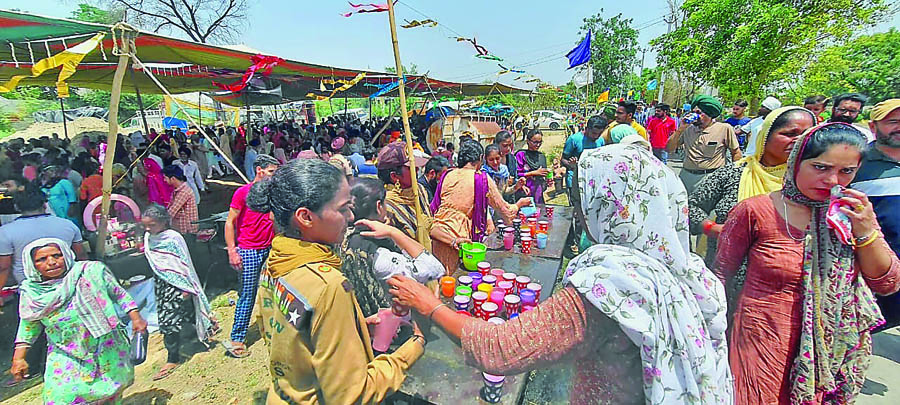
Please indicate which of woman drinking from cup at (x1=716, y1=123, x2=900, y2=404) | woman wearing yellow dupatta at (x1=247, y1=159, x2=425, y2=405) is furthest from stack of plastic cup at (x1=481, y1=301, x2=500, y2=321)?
woman drinking from cup at (x1=716, y1=123, x2=900, y2=404)

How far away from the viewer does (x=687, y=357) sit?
106cm

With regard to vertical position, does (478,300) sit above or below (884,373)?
above

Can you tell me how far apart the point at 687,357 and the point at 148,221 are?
3.68 metres

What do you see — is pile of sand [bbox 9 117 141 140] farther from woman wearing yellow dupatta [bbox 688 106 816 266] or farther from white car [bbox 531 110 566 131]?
woman wearing yellow dupatta [bbox 688 106 816 266]

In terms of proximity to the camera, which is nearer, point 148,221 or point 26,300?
point 26,300

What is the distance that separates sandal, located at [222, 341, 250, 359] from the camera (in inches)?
137

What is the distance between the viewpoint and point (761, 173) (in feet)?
6.97

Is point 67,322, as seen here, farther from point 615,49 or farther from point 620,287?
point 615,49

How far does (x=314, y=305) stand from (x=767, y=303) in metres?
1.80

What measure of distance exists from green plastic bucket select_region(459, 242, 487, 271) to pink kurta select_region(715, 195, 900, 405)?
1.55 m

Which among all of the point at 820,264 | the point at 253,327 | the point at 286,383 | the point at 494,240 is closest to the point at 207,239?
the point at 253,327

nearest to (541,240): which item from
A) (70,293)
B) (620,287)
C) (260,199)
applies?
(260,199)

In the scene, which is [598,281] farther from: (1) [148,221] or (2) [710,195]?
(1) [148,221]

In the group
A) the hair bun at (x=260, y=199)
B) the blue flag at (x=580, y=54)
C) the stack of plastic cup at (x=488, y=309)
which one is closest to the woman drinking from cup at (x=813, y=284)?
the stack of plastic cup at (x=488, y=309)
